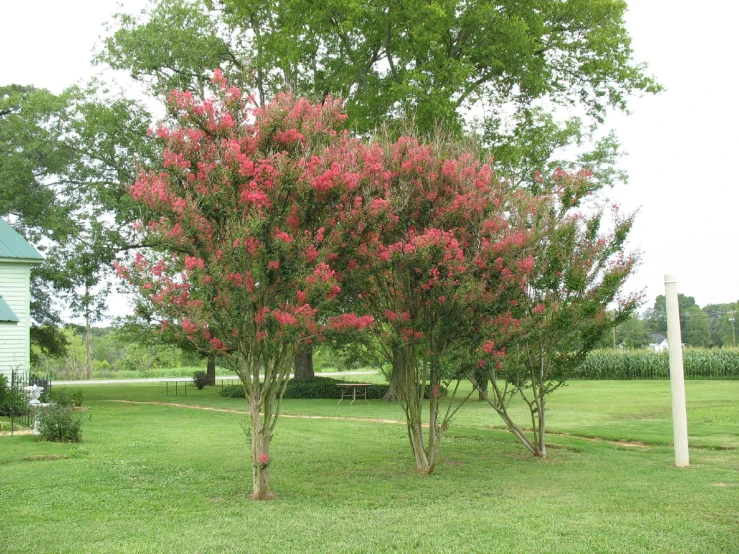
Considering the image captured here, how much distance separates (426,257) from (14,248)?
17242 mm

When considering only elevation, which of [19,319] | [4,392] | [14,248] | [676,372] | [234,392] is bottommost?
[234,392]

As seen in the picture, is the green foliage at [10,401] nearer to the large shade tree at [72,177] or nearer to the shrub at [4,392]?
the shrub at [4,392]

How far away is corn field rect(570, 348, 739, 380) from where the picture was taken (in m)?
40.6

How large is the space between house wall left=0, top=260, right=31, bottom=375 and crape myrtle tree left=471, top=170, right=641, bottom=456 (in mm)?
15278

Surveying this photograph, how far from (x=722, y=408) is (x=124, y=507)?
18646mm

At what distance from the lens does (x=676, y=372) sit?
11.6 meters

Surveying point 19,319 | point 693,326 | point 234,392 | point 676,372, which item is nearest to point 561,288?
point 676,372

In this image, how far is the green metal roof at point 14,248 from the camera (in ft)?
71.9

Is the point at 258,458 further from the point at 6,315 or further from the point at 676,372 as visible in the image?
the point at 6,315

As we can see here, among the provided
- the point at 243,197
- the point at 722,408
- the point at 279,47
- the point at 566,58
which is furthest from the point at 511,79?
the point at 243,197

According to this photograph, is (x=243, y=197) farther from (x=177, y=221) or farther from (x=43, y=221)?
(x=43, y=221)

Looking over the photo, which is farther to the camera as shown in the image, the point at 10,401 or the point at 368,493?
the point at 10,401

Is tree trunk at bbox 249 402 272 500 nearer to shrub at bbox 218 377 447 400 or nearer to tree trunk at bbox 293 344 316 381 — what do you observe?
shrub at bbox 218 377 447 400

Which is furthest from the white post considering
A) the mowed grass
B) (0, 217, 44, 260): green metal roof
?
(0, 217, 44, 260): green metal roof
